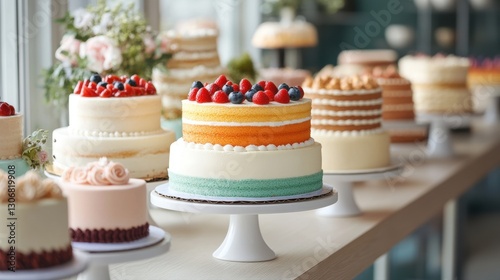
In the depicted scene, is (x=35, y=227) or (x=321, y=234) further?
(x=321, y=234)

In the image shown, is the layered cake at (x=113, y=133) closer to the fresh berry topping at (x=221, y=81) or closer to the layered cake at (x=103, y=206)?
the fresh berry topping at (x=221, y=81)

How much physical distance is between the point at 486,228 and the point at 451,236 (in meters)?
1.65

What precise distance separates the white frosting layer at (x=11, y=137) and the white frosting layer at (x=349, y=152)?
108 centimetres

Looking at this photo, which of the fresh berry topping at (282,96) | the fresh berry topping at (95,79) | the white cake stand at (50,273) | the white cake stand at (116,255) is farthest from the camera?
the fresh berry topping at (95,79)

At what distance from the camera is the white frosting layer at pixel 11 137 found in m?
2.29

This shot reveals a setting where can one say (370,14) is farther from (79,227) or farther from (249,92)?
(79,227)

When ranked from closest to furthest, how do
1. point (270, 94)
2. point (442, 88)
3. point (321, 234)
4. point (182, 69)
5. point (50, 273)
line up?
point (50, 273) < point (270, 94) < point (321, 234) < point (182, 69) < point (442, 88)

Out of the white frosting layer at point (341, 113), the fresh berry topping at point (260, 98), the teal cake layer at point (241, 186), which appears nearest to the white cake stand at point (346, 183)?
the white frosting layer at point (341, 113)

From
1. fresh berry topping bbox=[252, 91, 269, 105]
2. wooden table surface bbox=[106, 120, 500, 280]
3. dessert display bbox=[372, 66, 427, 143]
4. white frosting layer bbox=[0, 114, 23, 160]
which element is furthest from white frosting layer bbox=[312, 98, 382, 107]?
white frosting layer bbox=[0, 114, 23, 160]

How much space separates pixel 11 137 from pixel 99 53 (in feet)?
2.26

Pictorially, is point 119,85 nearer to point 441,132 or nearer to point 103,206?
point 103,206

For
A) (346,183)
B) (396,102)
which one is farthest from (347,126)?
(396,102)

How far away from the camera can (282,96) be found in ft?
7.82

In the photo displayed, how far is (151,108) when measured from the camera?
2.67m
